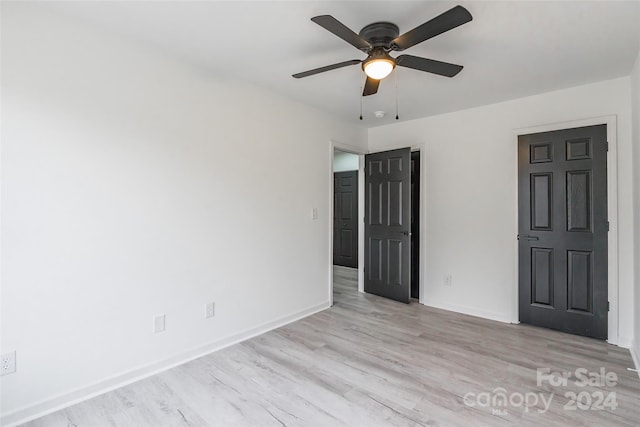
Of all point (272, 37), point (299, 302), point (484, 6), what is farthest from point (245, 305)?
point (484, 6)

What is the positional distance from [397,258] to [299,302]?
142cm

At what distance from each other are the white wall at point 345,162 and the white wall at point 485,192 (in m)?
2.20

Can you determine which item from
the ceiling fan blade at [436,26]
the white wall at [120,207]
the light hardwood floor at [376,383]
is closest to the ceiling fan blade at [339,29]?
the ceiling fan blade at [436,26]

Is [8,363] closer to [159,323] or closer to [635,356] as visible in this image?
[159,323]

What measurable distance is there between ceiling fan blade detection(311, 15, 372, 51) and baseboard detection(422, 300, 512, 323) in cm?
311

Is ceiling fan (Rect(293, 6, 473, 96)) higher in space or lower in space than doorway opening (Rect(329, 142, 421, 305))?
higher

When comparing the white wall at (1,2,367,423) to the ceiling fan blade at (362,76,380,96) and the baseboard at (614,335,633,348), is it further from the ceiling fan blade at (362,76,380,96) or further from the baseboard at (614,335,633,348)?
the baseboard at (614,335,633,348)

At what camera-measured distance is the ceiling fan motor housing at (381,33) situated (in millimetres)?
1935

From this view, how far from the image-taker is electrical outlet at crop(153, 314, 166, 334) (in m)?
2.36

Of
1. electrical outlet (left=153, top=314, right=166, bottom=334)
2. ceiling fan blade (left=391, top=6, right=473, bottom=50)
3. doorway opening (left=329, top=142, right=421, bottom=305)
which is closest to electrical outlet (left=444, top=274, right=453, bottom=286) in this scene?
doorway opening (left=329, top=142, right=421, bottom=305)

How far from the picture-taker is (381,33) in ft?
6.41

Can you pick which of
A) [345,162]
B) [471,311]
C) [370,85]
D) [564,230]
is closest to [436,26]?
[370,85]

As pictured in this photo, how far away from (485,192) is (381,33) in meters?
2.36

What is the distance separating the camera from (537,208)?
323 cm
